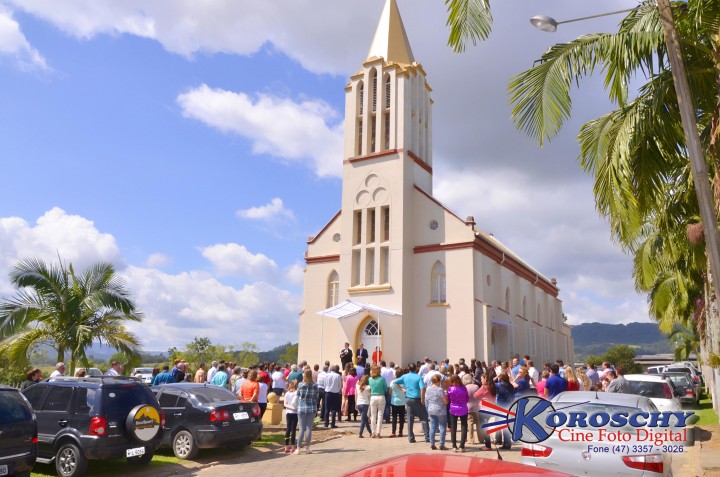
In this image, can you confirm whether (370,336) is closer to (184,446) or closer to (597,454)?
(184,446)

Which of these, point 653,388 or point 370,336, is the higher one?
point 370,336

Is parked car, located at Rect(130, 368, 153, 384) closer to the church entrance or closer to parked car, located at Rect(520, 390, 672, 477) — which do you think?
the church entrance

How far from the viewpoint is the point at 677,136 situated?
9.52 meters

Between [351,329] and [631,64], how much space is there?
849 inches

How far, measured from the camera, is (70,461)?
9.91 m

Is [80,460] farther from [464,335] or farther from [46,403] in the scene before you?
[464,335]

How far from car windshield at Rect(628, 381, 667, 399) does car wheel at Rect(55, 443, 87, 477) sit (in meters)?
13.2

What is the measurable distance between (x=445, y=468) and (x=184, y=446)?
394 inches

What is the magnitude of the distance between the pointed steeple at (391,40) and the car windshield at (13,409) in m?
27.7

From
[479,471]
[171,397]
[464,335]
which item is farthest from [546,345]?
Result: [479,471]

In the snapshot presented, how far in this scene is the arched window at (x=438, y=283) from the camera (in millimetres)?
28703

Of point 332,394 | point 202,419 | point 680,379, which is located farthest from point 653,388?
point 680,379

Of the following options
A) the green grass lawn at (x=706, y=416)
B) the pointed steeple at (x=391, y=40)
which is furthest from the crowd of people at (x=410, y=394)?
the pointed steeple at (x=391, y=40)

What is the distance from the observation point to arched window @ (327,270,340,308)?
103 feet
